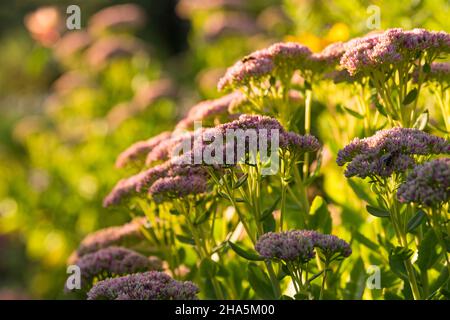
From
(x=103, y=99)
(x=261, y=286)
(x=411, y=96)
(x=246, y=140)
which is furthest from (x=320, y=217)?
(x=103, y=99)

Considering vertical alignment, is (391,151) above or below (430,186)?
above

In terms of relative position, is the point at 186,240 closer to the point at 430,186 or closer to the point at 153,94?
the point at 430,186

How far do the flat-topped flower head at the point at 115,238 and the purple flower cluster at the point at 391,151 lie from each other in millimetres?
1249

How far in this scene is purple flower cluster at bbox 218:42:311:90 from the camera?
102 inches

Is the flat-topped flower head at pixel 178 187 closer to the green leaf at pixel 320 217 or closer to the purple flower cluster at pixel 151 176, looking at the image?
the purple flower cluster at pixel 151 176

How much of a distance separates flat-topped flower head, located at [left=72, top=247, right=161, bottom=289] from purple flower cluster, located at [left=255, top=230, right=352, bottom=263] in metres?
0.77

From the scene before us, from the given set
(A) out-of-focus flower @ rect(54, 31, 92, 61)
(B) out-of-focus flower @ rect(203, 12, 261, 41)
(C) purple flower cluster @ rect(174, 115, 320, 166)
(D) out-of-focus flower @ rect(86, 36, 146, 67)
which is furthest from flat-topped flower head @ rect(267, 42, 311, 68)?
(A) out-of-focus flower @ rect(54, 31, 92, 61)

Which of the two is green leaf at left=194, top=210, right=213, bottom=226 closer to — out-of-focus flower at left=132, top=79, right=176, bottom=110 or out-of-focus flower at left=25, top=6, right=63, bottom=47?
out-of-focus flower at left=132, top=79, right=176, bottom=110

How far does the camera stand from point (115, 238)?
3.14 m

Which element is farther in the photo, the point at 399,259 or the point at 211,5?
the point at 211,5

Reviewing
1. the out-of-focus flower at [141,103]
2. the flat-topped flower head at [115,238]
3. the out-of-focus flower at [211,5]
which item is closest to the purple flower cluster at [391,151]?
the flat-topped flower head at [115,238]

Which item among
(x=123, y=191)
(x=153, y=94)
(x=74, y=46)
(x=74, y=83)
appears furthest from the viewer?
(x=74, y=46)

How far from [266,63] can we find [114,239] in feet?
3.34
